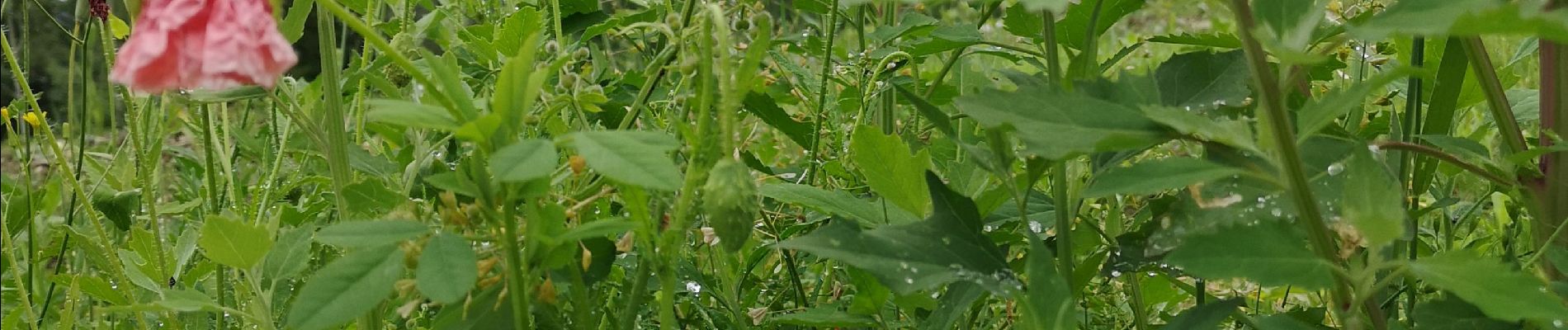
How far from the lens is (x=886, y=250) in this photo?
0.70m

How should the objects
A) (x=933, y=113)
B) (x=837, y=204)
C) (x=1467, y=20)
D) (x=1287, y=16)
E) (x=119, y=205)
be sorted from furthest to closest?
(x=119, y=205) → (x=837, y=204) → (x=933, y=113) → (x=1287, y=16) → (x=1467, y=20)

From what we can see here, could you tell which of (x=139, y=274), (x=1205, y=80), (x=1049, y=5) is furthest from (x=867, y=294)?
(x=139, y=274)

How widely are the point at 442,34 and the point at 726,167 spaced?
618mm

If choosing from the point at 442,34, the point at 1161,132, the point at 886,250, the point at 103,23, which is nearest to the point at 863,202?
the point at 886,250

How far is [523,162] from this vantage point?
22.4 inches

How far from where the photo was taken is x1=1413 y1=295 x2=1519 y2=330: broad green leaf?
729mm

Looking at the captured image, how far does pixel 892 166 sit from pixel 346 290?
0.36 meters

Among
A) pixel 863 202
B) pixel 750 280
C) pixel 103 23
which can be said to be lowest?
pixel 750 280

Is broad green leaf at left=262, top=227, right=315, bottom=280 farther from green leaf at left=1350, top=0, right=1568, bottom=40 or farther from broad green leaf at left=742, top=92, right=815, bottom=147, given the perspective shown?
green leaf at left=1350, top=0, right=1568, bottom=40

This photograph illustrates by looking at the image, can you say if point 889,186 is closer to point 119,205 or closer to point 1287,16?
point 1287,16

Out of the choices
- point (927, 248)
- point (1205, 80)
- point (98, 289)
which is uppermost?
point (1205, 80)

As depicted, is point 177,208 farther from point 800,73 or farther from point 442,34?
point 800,73

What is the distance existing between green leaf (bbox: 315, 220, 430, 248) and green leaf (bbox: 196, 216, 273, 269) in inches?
5.6

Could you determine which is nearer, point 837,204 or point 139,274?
point 837,204
